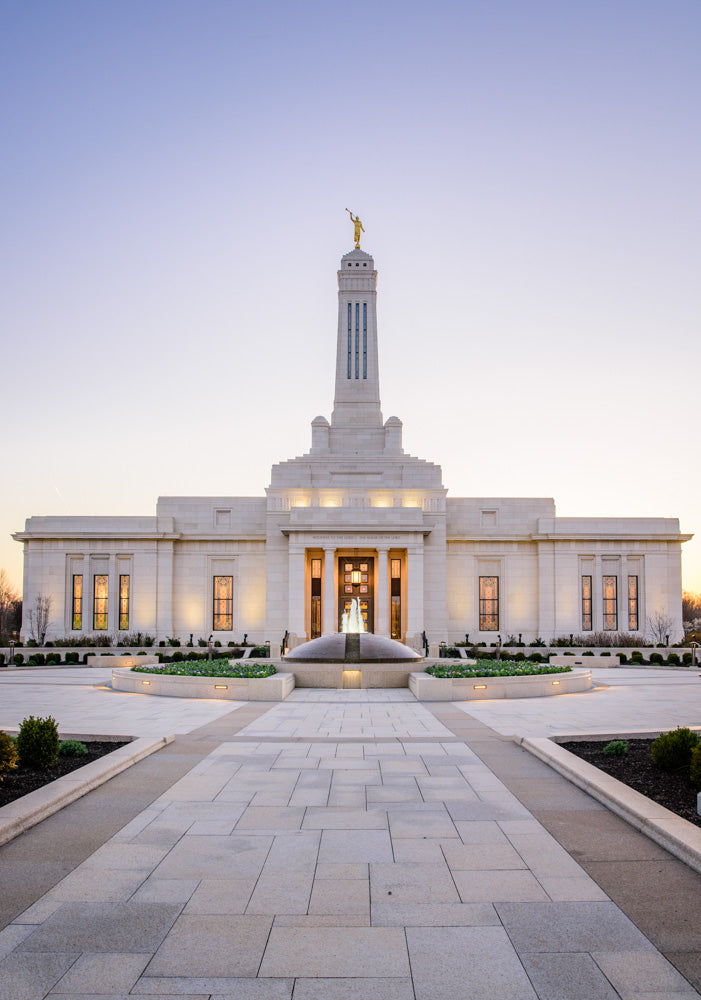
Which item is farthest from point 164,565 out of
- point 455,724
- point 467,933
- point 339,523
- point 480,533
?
point 467,933

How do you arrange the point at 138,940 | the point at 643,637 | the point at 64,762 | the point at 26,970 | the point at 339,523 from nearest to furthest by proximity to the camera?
the point at 26,970
the point at 138,940
the point at 64,762
the point at 339,523
the point at 643,637

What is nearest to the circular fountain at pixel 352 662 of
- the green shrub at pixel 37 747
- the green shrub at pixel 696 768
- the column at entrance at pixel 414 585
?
the green shrub at pixel 37 747

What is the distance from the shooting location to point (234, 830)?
809 cm

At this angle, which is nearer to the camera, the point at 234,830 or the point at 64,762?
the point at 234,830

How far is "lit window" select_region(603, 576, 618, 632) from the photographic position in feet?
159

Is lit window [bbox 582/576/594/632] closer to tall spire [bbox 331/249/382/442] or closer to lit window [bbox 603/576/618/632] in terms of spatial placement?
lit window [bbox 603/576/618/632]

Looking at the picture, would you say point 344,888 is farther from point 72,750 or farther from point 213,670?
point 213,670

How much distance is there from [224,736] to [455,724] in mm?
4886

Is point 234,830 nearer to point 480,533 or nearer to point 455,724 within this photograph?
point 455,724

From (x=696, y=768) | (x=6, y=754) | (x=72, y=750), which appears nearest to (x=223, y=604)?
(x=72, y=750)

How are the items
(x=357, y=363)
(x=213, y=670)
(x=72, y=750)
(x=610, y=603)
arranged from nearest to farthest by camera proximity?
(x=72, y=750) < (x=213, y=670) < (x=610, y=603) < (x=357, y=363)

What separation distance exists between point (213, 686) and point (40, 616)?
2988 cm

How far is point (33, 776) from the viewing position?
9.96 m

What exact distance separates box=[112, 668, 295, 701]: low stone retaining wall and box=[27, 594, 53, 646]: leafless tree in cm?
2614
